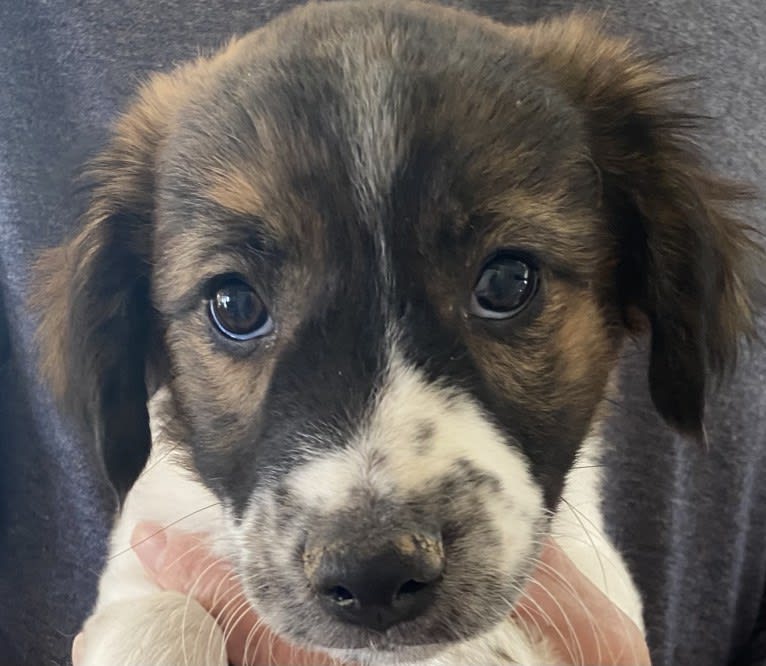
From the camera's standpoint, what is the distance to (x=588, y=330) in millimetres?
1416

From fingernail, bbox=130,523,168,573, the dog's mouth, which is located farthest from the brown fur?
the dog's mouth

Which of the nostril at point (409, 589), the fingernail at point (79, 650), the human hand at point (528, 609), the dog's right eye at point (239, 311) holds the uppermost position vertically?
the dog's right eye at point (239, 311)

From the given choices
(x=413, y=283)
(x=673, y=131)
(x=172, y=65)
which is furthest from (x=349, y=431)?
(x=172, y=65)

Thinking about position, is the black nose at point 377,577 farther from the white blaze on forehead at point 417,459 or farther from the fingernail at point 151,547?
the fingernail at point 151,547

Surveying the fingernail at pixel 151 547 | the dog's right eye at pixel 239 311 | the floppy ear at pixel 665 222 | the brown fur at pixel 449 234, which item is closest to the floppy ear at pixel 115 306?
the brown fur at pixel 449 234

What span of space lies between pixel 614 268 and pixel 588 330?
13 cm

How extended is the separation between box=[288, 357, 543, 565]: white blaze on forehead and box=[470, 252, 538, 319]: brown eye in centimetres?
14

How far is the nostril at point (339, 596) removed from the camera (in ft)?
3.37

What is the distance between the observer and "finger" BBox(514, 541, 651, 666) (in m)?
1.55

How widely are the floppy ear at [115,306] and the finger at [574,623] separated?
755mm

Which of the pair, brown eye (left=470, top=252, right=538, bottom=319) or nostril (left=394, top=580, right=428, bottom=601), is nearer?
nostril (left=394, top=580, right=428, bottom=601)

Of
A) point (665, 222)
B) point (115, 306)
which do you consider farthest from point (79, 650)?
point (665, 222)

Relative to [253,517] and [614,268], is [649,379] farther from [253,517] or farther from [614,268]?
[253,517]

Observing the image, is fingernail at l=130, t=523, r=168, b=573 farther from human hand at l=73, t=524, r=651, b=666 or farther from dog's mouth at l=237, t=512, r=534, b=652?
dog's mouth at l=237, t=512, r=534, b=652
